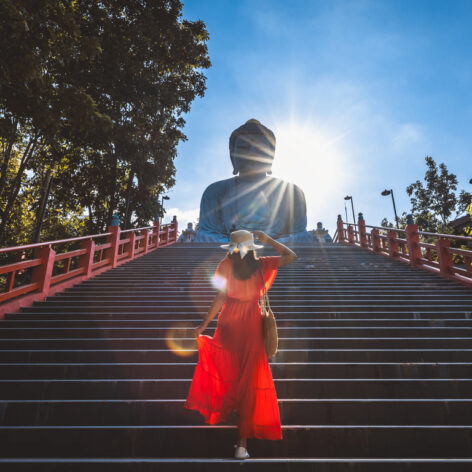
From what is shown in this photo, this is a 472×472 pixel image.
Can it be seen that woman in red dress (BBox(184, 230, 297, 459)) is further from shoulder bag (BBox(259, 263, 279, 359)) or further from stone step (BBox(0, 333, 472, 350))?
stone step (BBox(0, 333, 472, 350))

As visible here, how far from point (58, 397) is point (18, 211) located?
51.9ft

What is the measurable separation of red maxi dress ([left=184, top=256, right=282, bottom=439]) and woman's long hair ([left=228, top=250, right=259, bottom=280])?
35 millimetres

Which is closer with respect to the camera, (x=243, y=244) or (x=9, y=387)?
(x=243, y=244)

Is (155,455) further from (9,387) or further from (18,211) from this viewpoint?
(18,211)

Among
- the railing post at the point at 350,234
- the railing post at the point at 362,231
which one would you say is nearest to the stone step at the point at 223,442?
the railing post at the point at 362,231

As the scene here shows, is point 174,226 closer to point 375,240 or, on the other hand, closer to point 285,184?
point 285,184

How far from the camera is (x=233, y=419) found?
7.66 feet

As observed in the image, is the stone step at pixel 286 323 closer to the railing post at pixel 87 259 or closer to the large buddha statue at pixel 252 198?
the railing post at pixel 87 259

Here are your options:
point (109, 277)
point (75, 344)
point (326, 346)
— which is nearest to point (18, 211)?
point (109, 277)

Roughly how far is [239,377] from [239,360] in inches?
4.1

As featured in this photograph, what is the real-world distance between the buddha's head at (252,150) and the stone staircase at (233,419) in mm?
11855

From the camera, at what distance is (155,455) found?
2170 mm

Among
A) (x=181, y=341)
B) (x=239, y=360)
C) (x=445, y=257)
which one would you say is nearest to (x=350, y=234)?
(x=445, y=257)

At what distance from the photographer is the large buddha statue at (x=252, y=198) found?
15.3m
